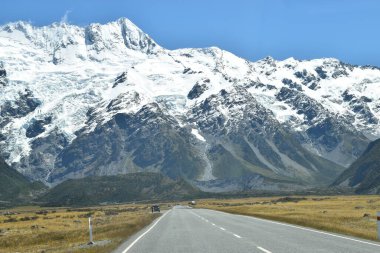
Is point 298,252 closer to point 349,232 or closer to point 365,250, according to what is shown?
point 365,250

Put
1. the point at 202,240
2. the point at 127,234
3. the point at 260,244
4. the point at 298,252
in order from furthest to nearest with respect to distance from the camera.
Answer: the point at 127,234 → the point at 202,240 → the point at 260,244 → the point at 298,252

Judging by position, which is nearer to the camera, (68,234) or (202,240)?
(202,240)

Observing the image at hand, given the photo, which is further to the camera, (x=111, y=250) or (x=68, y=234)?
(x=68, y=234)

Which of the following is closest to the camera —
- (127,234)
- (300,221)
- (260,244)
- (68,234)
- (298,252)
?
(298,252)

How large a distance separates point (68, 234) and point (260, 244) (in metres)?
24.7

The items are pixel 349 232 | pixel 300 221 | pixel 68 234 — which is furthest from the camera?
pixel 300 221

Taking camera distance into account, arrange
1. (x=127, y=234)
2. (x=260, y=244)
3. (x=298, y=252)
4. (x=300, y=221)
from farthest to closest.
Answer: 1. (x=300, y=221)
2. (x=127, y=234)
3. (x=260, y=244)
4. (x=298, y=252)

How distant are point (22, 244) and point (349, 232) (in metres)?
25.0

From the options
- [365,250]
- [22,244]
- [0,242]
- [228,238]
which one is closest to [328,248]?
[365,250]

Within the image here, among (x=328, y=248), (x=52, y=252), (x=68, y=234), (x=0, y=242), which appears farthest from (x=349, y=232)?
(x=0, y=242)

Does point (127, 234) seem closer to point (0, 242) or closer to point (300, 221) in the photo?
point (0, 242)

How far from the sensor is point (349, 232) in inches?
1638

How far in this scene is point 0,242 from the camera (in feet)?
161

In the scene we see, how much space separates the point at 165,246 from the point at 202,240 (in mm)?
3918
